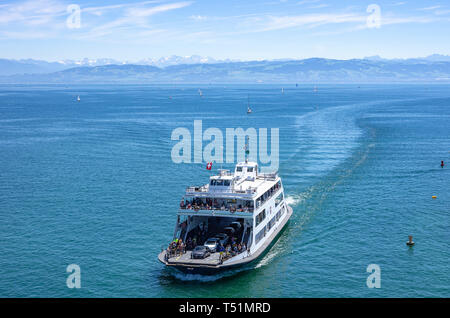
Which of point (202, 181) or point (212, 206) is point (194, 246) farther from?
point (202, 181)

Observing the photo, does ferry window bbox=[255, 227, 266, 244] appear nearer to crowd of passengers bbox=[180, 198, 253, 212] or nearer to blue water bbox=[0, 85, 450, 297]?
blue water bbox=[0, 85, 450, 297]

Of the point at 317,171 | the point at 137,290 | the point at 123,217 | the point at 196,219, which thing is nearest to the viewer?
the point at 137,290

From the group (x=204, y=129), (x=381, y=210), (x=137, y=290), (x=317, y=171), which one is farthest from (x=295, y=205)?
(x=204, y=129)

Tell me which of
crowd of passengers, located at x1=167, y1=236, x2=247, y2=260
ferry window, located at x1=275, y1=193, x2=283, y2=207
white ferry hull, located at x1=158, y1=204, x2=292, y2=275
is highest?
ferry window, located at x1=275, y1=193, x2=283, y2=207

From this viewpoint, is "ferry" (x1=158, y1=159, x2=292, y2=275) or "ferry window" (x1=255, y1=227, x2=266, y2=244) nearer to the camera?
"ferry" (x1=158, y1=159, x2=292, y2=275)

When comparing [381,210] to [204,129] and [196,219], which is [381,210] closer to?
[196,219]

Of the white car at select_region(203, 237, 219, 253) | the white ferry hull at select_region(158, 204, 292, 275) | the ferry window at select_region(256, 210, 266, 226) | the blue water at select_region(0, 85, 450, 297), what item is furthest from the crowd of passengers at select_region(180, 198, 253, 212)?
the blue water at select_region(0, 85, 450, 297)
